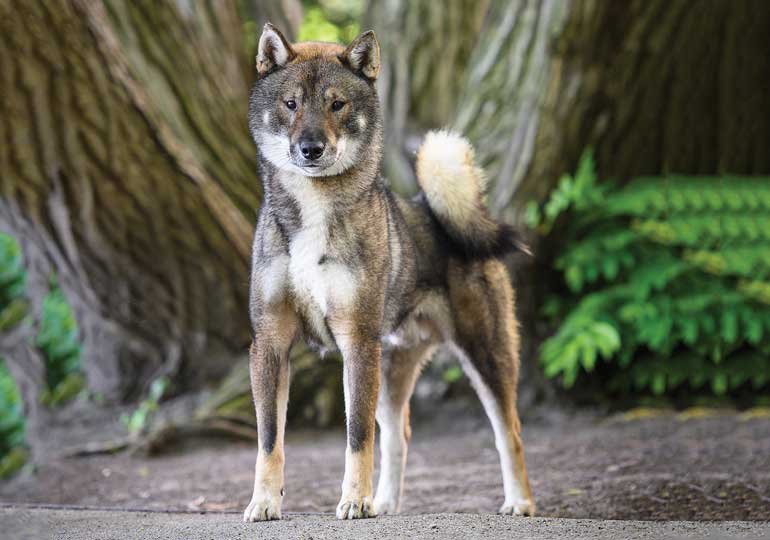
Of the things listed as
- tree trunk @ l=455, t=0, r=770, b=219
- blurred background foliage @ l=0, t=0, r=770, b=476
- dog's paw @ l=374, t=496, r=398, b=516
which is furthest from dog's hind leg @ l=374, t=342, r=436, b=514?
tree trunk @ l=455, t=0, r=770, b=219

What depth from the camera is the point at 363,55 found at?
486 centimetres

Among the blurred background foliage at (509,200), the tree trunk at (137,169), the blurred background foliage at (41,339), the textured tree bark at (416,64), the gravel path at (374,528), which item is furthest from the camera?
the blurred background foliage at (41,339)

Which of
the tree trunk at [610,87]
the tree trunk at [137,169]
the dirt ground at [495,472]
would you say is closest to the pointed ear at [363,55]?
the dirt ground at [495,472]

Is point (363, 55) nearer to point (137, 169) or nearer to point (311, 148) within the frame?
point (311, 148)

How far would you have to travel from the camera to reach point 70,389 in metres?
9.60

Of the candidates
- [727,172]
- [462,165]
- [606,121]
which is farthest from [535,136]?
[462,165]

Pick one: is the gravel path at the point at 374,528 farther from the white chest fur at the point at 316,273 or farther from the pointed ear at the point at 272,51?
the pointed ear at the point at 272,51

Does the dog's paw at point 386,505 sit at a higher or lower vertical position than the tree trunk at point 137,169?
lower

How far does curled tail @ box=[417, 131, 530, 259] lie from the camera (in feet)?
18.4

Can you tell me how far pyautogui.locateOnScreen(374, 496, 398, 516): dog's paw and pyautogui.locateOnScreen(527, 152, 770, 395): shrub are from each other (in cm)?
288

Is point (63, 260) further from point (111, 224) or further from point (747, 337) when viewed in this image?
point (747, 337)

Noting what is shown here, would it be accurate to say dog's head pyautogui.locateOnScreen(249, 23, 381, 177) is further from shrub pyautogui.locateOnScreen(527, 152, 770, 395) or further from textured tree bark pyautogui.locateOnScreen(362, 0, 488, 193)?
textured tree bark pyautogui.locateOnScreen(362, 0, 488, 193)

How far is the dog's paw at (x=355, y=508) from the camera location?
4541mm

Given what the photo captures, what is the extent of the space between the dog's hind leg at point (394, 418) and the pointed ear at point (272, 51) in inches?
68.9
